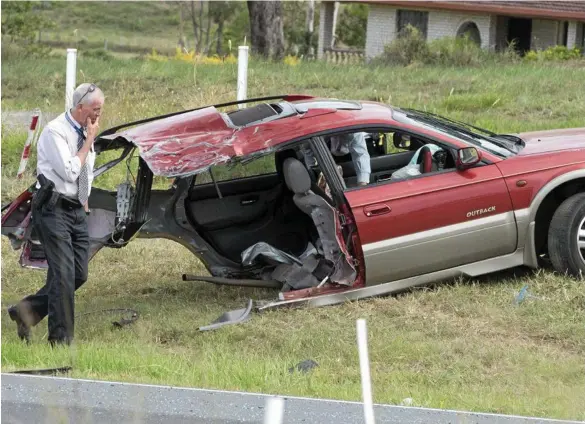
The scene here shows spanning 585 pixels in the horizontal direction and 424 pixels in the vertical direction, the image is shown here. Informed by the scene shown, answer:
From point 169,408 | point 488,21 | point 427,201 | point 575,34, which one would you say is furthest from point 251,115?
point 488,21

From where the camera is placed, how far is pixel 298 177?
329 inches

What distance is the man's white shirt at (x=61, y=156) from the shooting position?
291 inches

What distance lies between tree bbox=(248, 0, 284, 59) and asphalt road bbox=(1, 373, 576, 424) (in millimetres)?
22396

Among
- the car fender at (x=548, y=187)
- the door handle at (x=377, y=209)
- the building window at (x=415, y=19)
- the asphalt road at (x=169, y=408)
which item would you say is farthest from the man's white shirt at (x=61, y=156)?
the building window at (x=415, y=19)

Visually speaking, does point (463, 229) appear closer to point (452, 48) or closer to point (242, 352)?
point (242, 352)

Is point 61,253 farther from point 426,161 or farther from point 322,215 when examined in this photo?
point 426,161

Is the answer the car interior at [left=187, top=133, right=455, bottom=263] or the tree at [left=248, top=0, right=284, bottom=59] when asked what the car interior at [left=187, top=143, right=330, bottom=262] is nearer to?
the car interior at [left=187, top=133, right=455, bottom=263]

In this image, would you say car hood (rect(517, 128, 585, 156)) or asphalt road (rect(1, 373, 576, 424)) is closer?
asphalt road (rect(1, 373, 576, 424))

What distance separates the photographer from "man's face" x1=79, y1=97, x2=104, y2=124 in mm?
7387

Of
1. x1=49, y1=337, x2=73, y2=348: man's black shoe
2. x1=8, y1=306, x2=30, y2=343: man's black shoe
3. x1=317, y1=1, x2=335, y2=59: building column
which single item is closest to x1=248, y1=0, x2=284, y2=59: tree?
x1=317, y1=1, x2=335, y2=59: building column

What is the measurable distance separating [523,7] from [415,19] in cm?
579

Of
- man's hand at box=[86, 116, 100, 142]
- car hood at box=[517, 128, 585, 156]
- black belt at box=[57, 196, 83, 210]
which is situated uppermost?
man's hand at box=[86, 116, 100, 142]

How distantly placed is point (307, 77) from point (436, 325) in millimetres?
Answer: 12256

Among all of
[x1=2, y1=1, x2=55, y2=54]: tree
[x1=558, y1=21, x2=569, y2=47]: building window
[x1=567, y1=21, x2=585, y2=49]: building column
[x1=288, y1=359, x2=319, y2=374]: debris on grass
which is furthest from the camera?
[x1=2, y1=1, x2=55, y2=54]: tree
